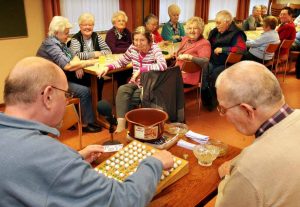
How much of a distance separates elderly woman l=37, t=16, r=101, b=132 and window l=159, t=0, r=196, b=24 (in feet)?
9.51

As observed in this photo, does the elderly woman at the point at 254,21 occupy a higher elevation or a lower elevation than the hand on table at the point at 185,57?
higher

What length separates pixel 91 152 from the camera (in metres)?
1.41

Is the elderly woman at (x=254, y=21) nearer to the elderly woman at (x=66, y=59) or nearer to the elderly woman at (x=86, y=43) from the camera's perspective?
the elderly woman at (x=86, y=43)

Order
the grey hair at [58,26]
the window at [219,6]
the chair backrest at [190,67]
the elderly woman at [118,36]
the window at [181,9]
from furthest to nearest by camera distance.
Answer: the window at [219,6] < the window at [181,9] < the elderly woman at [118,36] < the chair backrest at [190,67] < the grey hair at [58,26]

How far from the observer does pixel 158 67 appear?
3104mm

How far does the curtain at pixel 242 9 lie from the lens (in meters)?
7.63

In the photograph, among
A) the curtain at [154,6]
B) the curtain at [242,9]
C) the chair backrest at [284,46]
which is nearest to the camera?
Result: the chair backrest at [284,46]

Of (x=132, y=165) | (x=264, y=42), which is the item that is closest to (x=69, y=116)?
(x=132, y=165)

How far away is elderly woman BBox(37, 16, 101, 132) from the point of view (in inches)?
124

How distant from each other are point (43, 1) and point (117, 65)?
1599mm

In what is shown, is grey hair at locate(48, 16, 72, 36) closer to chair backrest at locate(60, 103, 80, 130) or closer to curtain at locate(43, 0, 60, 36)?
curtain at locate(43, 0, 60, 36)

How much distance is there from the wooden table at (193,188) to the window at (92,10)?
11.7 feet

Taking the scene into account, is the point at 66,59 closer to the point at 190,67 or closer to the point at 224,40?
the point at 190,67

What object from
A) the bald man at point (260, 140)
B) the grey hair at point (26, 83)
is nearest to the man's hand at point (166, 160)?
the bald man at point (260, 140)
